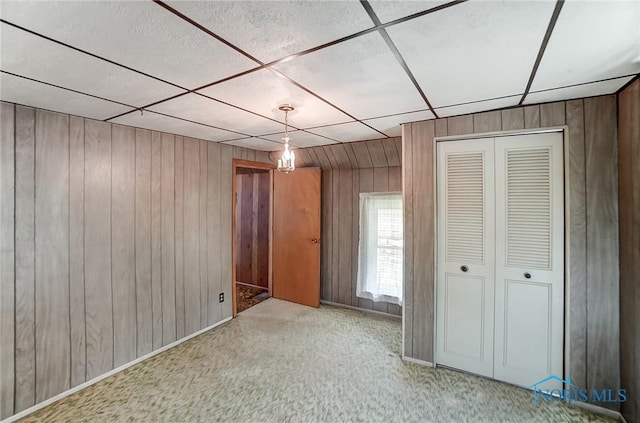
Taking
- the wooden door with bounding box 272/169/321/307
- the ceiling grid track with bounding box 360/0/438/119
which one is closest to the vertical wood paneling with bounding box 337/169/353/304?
the wooden door with bounding box 272/169/321/307

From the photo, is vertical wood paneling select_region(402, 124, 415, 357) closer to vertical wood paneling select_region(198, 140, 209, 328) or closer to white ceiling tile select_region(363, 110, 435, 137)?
white ceiling tile select_region(363, 110, 435, 137)

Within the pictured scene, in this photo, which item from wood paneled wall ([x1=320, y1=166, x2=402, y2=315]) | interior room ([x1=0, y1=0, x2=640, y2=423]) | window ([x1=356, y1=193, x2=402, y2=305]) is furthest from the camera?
wood paneled wall ([x1=320, y1=166, x2=402, y2=315])

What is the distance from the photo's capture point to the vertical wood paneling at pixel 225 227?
3.49 meters

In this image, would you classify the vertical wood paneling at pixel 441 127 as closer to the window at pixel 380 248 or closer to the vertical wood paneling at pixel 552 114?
the vertical wood paneling at pixel 552 114

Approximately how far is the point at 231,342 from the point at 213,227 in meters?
1.33

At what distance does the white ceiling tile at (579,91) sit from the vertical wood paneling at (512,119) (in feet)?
0.45

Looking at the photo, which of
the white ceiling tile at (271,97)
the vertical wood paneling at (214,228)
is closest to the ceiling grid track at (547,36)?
the white ceiling tile at (271,97)

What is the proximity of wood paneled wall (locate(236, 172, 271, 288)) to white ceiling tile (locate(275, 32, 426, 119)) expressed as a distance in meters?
3.06

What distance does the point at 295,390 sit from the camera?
2240mm

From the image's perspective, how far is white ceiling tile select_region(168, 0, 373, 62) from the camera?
3.32ft

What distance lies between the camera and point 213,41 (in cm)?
124

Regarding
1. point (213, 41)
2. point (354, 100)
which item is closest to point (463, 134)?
point (354, 100)

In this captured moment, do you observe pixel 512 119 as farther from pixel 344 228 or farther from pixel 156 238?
pixel 156 238

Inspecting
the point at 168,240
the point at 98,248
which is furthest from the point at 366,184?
the point at 98,248
